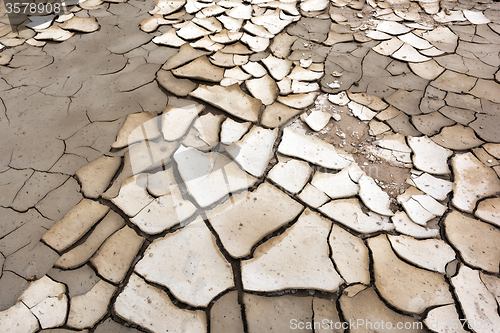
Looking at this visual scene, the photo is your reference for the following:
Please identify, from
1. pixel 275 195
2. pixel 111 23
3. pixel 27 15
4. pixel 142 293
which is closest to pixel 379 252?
pixel 275 195

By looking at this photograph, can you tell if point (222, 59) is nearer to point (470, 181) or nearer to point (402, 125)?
point (402, 125)

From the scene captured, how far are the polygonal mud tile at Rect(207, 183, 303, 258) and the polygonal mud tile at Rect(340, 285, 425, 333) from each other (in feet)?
1.46

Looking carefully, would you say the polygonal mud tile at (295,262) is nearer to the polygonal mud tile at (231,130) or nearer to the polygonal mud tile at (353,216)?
the polygonal mud tile at (353,216)

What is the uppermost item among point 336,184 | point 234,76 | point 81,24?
point 81,24

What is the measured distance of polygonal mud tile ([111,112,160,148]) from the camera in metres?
1.78

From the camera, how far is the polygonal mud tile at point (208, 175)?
155 cm

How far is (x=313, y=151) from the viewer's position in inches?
68.1

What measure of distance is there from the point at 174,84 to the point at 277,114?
796 millimetres

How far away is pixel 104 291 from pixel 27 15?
2963 mm

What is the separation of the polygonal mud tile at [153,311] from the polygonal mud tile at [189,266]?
0.04 metres

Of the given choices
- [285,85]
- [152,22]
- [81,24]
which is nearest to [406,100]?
[285,85]

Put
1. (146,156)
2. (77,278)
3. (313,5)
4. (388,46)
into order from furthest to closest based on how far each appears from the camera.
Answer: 1. (313,5)
2. (388,46)
3. (146,156)
4. (77,278)

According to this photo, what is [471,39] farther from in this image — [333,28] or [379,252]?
[379,252]

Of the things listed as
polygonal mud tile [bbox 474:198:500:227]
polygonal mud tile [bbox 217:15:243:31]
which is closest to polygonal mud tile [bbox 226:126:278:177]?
polygonal mud tile [bbox 474:198:500:227]
